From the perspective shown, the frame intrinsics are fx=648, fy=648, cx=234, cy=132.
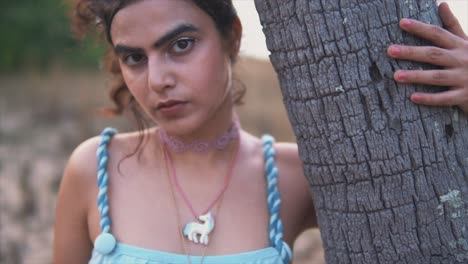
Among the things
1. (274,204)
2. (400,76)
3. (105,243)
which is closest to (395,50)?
(400,76)

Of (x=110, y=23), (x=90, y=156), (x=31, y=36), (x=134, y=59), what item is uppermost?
(x=31, y=36)

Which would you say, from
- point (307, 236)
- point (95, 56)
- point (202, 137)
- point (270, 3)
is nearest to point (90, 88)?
point (95, 56)

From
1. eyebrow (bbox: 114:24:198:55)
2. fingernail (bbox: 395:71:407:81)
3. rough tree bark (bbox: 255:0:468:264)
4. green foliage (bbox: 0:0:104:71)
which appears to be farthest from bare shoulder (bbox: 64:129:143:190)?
green foliage (bbox: 0:0:104:71)

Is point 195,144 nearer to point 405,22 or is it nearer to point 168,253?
point 168,253

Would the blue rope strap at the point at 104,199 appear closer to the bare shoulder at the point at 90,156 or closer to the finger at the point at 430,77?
the bare shoulder at the point at 90,156

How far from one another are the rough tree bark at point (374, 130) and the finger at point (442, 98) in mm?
23

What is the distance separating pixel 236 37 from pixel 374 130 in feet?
3.08

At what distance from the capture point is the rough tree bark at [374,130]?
1.68 metres

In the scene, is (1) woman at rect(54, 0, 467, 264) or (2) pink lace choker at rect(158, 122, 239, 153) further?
(2) pink lace choker at rect(158, 122, 239, 153)

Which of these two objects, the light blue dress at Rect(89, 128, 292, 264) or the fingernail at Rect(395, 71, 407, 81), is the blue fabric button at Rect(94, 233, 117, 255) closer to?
the light blue dress at Rect(89, 128, 292, 264)

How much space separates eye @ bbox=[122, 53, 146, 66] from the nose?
0.25 feet

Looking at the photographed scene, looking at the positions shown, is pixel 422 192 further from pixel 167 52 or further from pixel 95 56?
pixel 95 56

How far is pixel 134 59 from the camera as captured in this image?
Result: 2225 millimetres

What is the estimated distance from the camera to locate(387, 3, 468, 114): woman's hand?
1668mm
